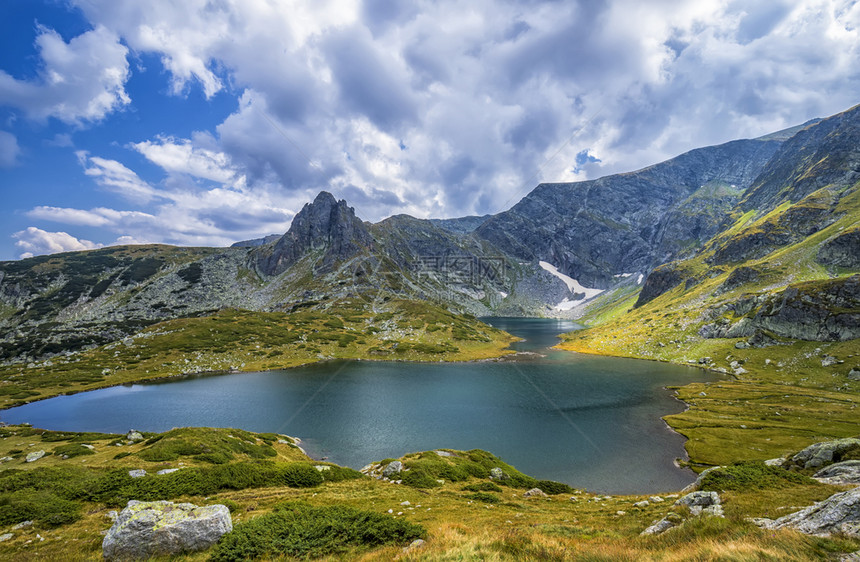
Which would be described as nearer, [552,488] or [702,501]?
[702,501]

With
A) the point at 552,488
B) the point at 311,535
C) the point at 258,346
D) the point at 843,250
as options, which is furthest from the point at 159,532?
the point at 843,250

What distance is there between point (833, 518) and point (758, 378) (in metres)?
116

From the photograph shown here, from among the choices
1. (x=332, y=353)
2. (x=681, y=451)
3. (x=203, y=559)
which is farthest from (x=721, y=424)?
(x=332, y=353)

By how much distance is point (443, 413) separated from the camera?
217 feet

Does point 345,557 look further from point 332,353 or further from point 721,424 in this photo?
point 332,353

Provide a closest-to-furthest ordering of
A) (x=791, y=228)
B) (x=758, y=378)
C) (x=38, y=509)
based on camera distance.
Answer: (x=38, y=509)
(x=758, y=378)
(x=791, y=228)

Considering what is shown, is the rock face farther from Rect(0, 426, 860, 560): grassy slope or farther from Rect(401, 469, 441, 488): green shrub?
Rect(401, 469, 441, 488): green shrub

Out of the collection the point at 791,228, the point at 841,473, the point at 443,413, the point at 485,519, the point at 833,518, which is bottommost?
the point at 443,413

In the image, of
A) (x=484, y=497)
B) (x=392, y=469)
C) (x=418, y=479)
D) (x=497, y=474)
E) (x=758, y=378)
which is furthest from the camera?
(x=758, y=378)

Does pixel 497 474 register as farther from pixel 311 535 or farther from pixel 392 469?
pixel 311 535

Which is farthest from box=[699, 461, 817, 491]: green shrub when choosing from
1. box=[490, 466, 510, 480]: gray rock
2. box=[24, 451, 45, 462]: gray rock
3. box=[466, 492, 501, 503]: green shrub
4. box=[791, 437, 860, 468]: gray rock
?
box=[24, 451, 45, 462]: gray rock

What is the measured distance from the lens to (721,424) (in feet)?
198

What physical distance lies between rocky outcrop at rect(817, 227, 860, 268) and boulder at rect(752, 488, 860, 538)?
19818 centimetres

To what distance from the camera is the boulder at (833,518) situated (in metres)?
10.2
